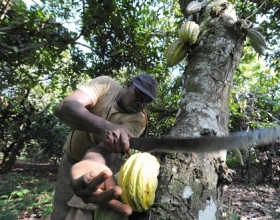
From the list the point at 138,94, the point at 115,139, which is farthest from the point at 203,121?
the point at 138,94

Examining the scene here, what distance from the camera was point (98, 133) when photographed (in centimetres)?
133

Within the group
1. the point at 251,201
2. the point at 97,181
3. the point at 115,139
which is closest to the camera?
the point at 97,181

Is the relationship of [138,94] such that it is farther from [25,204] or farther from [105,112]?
[25,204]

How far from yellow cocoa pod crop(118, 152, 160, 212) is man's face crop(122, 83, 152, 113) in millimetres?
718

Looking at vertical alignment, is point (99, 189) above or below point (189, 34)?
below

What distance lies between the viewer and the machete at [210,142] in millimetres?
954

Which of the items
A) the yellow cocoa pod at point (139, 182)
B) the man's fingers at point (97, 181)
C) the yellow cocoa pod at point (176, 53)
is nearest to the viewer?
the man's fingers at point (97, 181)

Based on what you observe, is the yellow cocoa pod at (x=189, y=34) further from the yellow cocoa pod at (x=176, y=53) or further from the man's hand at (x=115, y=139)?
the man's hand at (x=115, y=139)

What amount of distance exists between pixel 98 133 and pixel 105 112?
622mm

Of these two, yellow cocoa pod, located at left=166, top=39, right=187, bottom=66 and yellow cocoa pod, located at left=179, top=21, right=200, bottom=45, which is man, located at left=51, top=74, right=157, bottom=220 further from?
yellow cocoa pod, located at left=179, top=21, right=200, bottom=45

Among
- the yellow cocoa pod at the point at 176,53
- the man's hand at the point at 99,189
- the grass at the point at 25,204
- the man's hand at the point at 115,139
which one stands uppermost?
the yellow cocoa pod at the point at 176,53

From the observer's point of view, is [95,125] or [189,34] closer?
[95,125]

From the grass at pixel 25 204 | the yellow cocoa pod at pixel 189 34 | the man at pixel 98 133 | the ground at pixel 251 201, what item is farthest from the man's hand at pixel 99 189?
the grass at pixel 25 204

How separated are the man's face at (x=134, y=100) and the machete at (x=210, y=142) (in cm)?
56
